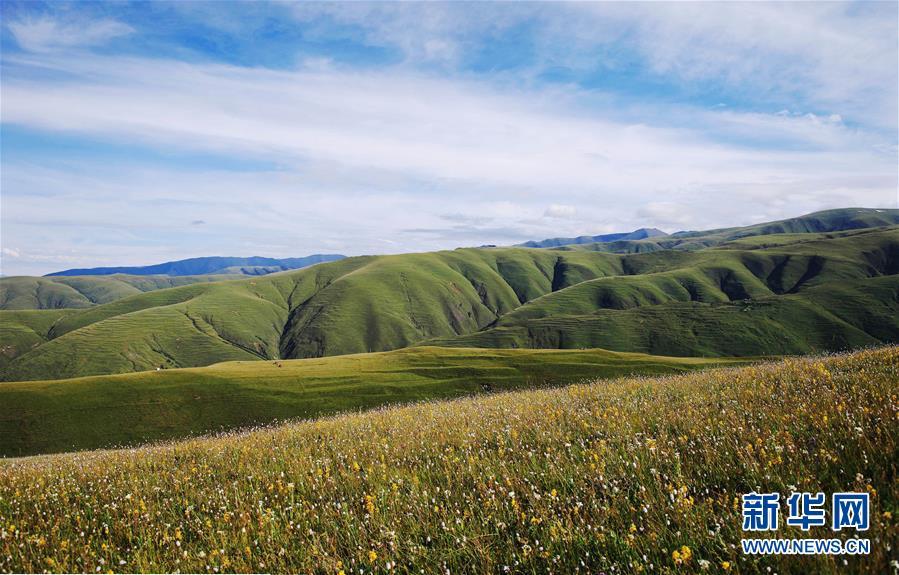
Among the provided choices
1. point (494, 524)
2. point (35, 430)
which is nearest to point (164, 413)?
point (35, 430)

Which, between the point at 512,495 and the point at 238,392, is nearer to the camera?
the point at 512,495

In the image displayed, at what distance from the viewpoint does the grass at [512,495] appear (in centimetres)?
463

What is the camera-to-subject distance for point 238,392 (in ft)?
215

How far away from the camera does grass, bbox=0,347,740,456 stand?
56.5m

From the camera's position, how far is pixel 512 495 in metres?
5.68

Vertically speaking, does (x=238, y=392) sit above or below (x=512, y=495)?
below

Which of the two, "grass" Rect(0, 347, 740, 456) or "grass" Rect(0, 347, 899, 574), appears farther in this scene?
"grass" Rect(0, 347, 740, 456)

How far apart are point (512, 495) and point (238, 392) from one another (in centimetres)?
6841

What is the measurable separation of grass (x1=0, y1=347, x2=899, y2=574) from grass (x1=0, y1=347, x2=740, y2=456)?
41480 mm

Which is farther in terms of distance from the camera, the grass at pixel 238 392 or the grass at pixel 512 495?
the grass at pixel 238 392

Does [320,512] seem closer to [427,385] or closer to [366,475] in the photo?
[366,475]

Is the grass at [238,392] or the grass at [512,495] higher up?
the grass at [512,495]

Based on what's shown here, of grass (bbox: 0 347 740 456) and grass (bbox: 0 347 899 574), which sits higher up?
grass (bbox: 0 347 899 574)

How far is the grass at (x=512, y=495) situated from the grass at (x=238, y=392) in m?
41.5
